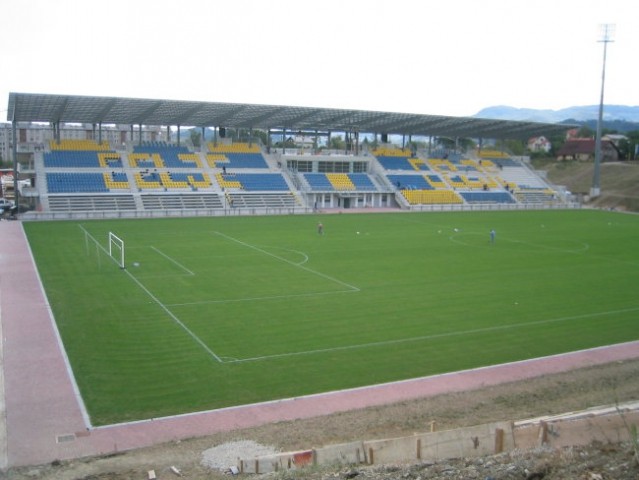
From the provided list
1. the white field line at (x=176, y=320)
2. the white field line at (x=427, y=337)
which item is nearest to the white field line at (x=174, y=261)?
the white field line at (x=176, y=320)

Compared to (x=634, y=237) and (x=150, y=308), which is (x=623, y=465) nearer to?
(x=150, y=308)

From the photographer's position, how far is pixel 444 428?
11547 mm

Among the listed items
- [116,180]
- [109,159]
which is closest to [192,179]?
[116,180]

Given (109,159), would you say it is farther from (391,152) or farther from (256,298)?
(256,298)

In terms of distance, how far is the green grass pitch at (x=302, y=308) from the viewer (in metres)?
14.8

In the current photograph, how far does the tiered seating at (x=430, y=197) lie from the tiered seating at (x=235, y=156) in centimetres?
1514

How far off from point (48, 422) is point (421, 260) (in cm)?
2185

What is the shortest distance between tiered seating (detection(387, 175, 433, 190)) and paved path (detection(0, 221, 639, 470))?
48.1m

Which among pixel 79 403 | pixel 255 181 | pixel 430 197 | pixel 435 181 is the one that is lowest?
pixel 79 403

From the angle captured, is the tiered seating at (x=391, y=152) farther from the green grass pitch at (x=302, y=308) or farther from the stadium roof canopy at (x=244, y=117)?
the green grass pitch at (x=302, y=308)

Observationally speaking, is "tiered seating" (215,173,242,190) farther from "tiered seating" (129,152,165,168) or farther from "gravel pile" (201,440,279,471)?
"gravel pile" (201,440,279,471)

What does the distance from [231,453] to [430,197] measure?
2193 inches

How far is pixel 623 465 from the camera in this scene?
7.26 metres

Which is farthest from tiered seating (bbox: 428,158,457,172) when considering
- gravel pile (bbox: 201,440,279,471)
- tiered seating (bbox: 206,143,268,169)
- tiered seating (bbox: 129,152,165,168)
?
gravel pile (bbox: 201,440,279,471)
